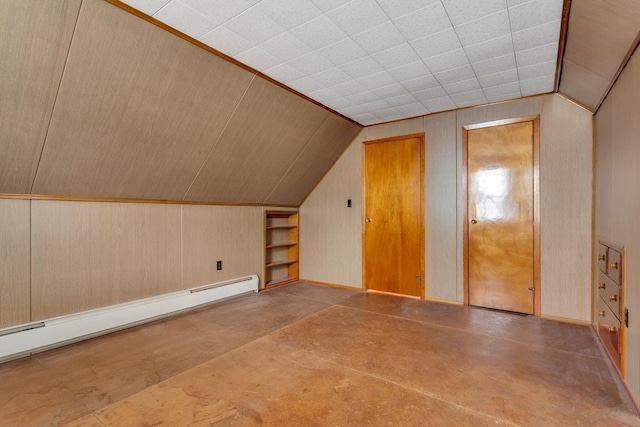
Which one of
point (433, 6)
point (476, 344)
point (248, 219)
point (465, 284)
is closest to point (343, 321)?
point (476, 344)

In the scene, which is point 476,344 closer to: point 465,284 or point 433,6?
point 465,284

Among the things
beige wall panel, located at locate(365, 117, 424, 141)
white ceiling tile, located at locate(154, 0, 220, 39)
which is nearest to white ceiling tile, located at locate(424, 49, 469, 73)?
beige wall panel, located at locate(365, 117, 424, 141)

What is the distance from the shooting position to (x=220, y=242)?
3869 millimetres

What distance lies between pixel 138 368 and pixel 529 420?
2.41m

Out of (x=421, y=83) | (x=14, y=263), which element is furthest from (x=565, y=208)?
(x=14, y=263)

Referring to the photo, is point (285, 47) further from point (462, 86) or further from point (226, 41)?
point (462, 86)

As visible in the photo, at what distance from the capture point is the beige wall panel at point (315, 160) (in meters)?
4.02

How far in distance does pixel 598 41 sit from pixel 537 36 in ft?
1.27

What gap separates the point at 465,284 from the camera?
3.65m

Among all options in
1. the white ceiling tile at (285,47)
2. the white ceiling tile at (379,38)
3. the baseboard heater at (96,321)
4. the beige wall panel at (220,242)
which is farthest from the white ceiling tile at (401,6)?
the baseboard heater at (96,321)

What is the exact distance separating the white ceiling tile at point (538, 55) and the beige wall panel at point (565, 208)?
87 cm

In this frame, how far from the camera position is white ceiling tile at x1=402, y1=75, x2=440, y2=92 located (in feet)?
9.64

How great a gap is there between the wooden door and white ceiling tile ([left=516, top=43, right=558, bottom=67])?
1.48m

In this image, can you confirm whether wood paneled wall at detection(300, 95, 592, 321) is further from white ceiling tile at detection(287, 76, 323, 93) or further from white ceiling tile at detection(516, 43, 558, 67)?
white ceiling tile at detection(287, 76, 323, 93)
